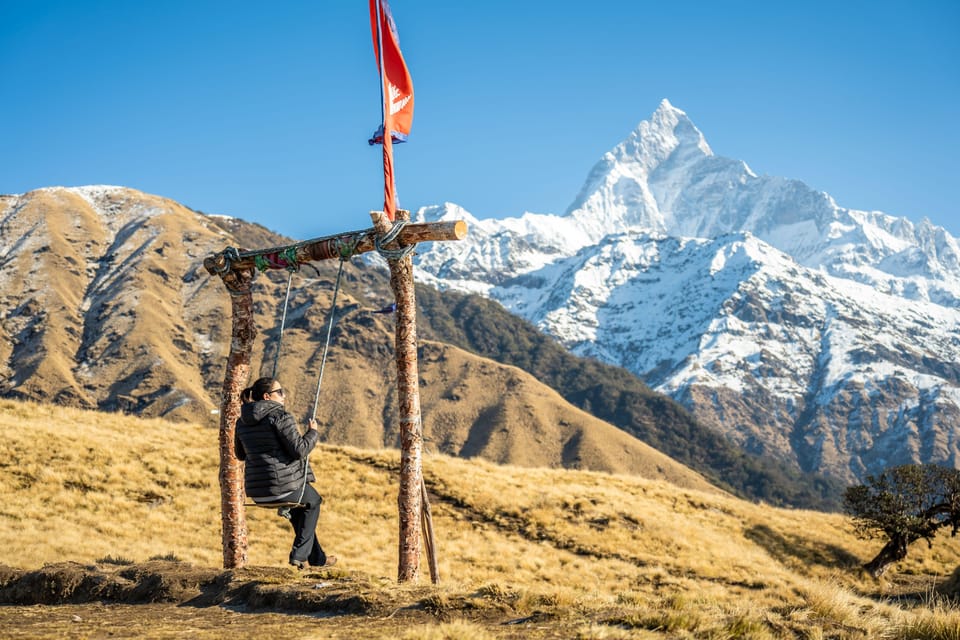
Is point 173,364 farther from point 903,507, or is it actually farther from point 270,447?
point 270,447

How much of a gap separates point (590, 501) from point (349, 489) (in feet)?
27.8

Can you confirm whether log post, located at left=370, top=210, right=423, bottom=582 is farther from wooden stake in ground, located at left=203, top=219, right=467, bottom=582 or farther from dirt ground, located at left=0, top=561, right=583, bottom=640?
dirt ground, located at left=0, top=561, right=583, bottom=640

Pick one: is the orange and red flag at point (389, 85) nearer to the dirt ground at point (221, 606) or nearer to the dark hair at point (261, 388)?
the dark hair at point (261, 388)

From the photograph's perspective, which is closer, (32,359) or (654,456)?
(32,359)

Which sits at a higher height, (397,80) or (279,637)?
(397,80)

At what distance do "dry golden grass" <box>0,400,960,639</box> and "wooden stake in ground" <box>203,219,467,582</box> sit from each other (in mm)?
1603

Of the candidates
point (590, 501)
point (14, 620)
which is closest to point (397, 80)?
point (14, 620)

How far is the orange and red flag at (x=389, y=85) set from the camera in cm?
1232

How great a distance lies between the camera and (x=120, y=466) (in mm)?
22984

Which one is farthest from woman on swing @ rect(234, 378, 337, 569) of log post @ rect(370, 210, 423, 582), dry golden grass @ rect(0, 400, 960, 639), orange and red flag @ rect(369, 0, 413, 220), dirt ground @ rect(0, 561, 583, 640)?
orange and red flag @ rect(369, 0, 413, 220)

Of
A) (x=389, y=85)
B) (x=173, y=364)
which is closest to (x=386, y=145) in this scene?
(x=389, y=85)

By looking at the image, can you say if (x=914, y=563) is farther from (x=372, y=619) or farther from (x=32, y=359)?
(x=32, y=359)

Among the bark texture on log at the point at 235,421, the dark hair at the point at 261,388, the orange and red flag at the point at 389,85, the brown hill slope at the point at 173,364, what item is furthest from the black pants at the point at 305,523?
the brown hill slope at the point at 173,364

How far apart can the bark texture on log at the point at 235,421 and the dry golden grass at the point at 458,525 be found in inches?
86.9
